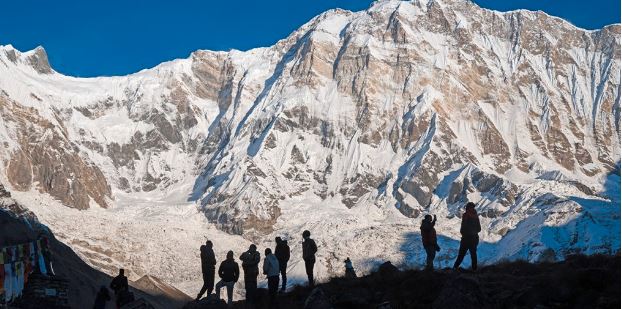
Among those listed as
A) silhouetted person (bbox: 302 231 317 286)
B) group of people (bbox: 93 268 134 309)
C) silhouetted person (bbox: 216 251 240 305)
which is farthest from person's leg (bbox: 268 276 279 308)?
group of people (bbox: 93 268 134 309)

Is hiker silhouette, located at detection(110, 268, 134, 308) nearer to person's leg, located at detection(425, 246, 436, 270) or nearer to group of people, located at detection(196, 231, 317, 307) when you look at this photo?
group of people, located at detection(196, 231, 317, 307)

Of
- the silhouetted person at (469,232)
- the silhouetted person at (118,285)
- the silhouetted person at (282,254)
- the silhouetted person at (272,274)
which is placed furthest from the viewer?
the silhouetted person at (282,254)

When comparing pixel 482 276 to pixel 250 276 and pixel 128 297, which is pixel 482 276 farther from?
pixel 128 297

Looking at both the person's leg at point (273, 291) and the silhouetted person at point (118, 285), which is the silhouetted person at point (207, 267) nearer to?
the silhouetted person at point (118, 285)

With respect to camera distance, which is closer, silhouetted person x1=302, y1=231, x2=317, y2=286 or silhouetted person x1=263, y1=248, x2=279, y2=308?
silhouetted person x1=263, y1=248, x2=279, y2=308

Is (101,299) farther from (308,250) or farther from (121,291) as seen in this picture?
(308,250)

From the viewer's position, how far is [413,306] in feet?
90.2

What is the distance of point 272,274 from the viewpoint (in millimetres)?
33469

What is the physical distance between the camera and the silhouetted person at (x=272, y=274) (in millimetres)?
32594

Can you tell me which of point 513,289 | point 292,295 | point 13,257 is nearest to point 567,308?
point 513,289

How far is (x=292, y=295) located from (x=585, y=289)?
38.7 ft

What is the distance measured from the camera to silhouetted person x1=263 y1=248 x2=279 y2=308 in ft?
107

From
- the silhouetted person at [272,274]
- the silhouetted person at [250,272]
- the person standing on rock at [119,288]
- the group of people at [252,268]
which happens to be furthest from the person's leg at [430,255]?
the person standing on rock at [119,288]

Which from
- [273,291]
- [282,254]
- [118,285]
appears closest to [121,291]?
[118,285]
